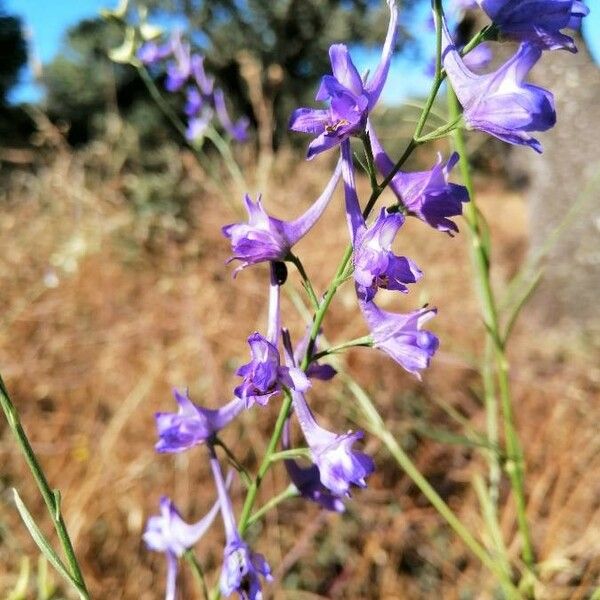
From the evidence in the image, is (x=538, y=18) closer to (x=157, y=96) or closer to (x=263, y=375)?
(x=263, y=375)

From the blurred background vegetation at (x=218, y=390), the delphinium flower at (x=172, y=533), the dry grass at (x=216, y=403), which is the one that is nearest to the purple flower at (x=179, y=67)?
the blurred background vegetation at (x=218, y=390)

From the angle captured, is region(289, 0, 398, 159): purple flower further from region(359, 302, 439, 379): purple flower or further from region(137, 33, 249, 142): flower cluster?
region(137, 33, 249, 142): flower cluster

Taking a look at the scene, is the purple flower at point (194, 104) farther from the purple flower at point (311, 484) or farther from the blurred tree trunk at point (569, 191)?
the purple flower at point (311, 484)

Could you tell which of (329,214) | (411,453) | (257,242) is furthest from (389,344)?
(329,214)

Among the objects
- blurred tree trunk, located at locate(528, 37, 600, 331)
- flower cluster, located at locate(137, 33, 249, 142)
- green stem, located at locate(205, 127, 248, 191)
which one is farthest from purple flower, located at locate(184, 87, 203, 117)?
blurred tree trunk, located at locate(528, 37, 600, 331)

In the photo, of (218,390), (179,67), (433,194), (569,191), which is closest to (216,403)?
(218,390)

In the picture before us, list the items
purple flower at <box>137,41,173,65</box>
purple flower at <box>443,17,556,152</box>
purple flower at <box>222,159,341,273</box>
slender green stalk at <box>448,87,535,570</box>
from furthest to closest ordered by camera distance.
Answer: purple flower at <box>137,41,173,65</box> → slender green stalk at <box>448,87,535,570</box> → purple flower at <box>222,159,341,273</box> → purple flower at <box>443,17,556,152</box>

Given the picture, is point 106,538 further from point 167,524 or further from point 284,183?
point 284,183
